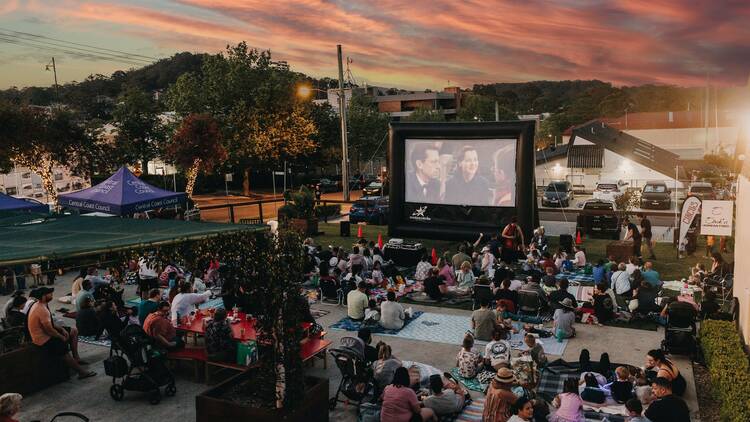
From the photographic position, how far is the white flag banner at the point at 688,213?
56.6 feet

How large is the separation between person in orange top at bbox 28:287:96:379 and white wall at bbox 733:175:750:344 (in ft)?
35.9

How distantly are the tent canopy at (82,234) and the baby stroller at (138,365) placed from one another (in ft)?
4.68

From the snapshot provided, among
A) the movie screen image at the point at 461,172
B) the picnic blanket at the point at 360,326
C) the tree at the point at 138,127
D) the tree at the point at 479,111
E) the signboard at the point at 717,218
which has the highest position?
the tree at the point at 479,111

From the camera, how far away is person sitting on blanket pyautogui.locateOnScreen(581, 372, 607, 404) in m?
7.85

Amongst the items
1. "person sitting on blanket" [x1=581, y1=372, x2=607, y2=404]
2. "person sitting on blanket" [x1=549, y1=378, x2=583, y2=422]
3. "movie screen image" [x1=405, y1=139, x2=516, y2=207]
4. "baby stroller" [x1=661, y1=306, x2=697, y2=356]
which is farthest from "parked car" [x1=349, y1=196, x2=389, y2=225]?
"person sitting on blanket" [x1=549, y1=378, x2=583, y2=422]

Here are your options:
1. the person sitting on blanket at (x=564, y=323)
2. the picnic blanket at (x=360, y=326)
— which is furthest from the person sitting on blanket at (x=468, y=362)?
the picnic blanket at (x=360, y=326)

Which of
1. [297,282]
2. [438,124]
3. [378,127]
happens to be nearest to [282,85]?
[378,127]

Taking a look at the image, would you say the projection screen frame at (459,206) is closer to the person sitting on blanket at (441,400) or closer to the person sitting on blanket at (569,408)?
the person sitting on blanket at (441,400)

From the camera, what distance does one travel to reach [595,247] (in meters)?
20.1

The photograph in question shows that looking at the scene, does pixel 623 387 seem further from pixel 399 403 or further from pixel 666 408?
pixel 399 403

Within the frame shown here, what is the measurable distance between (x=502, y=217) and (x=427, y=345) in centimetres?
946

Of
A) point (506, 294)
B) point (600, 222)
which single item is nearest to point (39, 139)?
point (506, 294)

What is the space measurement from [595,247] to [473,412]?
45.7 ft

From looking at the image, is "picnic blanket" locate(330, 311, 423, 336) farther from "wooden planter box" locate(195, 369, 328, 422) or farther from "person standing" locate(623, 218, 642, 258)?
"person standing" locate(623, 218, 642, 258)
